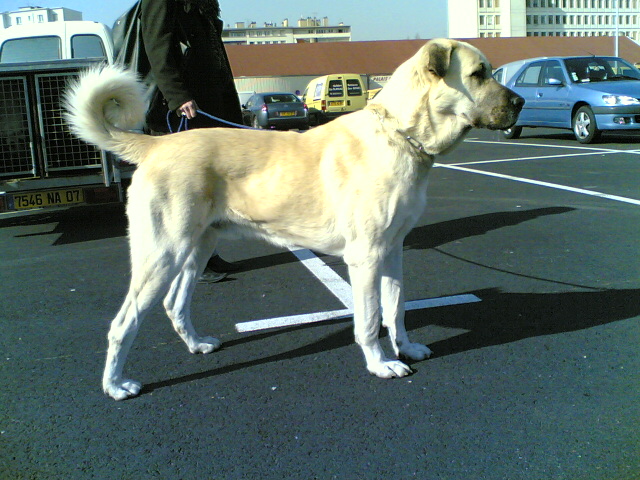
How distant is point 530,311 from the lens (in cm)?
430

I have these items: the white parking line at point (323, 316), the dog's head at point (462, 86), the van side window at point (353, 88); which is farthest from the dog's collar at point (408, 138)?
the van side window at point (353, 88)

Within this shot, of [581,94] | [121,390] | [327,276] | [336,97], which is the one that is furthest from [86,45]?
[336,97]

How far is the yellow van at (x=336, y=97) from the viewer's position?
30.7 m

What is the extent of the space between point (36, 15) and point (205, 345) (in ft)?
33.4

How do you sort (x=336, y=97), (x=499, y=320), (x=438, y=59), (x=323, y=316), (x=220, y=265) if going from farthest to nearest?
(x=336, y=97), (x=220, y=265), (x=323, y=316), (x=499, y=320), (x=438, y=59)

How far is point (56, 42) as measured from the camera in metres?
9.50

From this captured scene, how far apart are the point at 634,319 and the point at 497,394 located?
4.65 feet

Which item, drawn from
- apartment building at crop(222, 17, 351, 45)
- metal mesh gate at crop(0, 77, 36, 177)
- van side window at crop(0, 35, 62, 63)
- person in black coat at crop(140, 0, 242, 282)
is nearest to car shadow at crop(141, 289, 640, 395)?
person in black coat at crop(140, 0, 242, 282)

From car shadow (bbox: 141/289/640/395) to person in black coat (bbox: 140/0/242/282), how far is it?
1732 mm

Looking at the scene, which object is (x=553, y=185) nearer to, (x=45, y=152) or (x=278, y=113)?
(x=45, y=152)

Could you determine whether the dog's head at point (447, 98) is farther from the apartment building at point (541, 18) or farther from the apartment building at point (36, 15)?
the apartment building at point (541, 18)

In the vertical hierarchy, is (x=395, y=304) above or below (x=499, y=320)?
above

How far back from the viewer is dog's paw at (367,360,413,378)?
11.2ft

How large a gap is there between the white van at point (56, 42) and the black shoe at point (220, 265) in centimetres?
528
